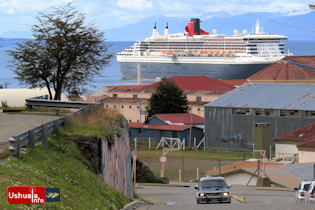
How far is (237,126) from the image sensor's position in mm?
54531

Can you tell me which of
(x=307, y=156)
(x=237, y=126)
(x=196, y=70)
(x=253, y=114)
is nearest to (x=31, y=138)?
(x=307, y=156)

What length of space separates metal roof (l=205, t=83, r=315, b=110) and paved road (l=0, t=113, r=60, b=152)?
36448mm

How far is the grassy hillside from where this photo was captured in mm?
9664

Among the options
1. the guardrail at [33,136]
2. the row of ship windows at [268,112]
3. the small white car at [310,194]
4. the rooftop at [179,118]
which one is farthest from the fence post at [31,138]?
the rooftop at [179,118]

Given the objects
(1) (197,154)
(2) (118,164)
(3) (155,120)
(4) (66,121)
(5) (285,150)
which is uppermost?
(4) (66,121)

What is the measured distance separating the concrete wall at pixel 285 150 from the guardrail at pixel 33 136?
3315 centimetres

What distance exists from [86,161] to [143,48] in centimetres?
16688

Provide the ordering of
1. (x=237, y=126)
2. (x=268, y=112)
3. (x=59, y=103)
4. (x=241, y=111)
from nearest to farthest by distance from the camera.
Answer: (x=59, y=103)
(x=268, y=112)
(x=237, y=126)
(x=241, y=111)

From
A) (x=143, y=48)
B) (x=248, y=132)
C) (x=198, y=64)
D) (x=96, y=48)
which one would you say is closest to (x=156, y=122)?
(x=248, y=132)

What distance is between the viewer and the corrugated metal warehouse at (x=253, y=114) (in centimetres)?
5184

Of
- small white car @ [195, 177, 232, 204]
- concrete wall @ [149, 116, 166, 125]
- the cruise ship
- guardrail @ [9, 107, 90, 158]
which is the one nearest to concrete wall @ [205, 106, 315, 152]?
concrete wall @ [149, 116, 166, 125]

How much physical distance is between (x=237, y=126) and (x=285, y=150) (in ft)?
28.5

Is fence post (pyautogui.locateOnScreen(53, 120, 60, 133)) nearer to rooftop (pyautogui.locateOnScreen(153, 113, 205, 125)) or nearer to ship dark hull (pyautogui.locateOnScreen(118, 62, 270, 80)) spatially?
rooftop (pyautogui.locateOnScreen(153, 113, 205, 125))

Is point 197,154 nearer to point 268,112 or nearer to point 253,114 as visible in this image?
point 253,114
